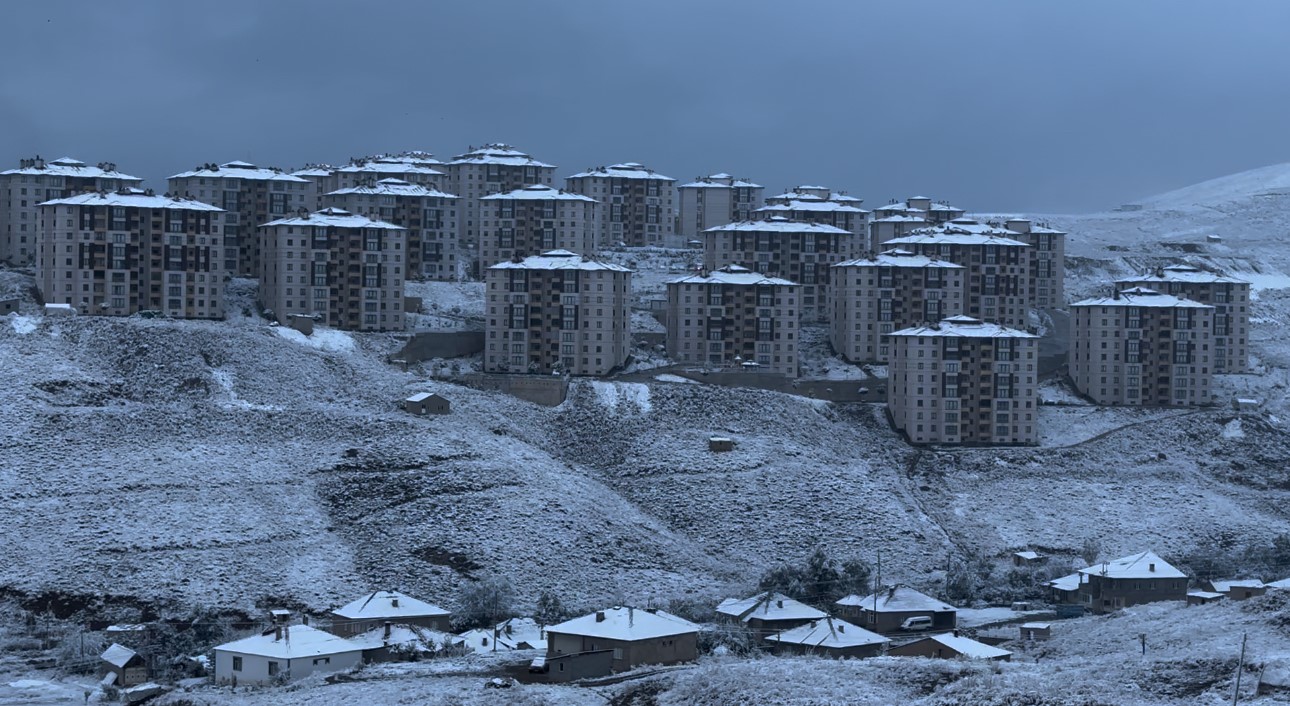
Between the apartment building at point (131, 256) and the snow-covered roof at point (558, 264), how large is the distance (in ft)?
52.4

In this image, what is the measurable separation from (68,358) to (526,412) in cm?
2218

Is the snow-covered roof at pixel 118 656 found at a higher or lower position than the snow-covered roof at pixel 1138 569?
lower

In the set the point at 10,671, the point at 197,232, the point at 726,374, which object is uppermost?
the point at 197,232

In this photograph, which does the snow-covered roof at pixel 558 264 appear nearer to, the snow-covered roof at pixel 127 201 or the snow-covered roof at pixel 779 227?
the snow-covered roof at pixel 127 201

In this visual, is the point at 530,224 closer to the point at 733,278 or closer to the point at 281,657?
the point at 733,278

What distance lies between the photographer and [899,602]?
271ft

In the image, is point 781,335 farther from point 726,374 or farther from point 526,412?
point 526,412

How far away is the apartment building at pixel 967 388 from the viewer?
372ft

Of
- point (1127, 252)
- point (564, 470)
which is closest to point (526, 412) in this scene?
point (564, 470)

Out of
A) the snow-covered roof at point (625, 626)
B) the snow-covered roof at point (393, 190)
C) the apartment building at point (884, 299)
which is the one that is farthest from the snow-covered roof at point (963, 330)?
the snow-covered roof at point (625, 626)

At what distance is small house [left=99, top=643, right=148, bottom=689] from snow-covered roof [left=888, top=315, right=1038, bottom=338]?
5511cm

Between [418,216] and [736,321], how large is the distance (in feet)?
85.0

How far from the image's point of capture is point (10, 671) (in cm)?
7100

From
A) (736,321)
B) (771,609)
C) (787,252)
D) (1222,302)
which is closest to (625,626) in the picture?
(771,609)
